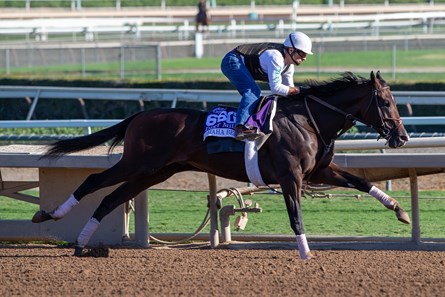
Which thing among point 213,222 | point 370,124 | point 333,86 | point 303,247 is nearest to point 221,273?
point 303,247

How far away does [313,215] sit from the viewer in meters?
11.4

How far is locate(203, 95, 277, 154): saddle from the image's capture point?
824 centimetres

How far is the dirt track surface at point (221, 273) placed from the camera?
6844 millimetres

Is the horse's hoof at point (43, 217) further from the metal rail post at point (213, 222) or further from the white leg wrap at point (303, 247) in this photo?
the white leg wrap at point (303, 247)

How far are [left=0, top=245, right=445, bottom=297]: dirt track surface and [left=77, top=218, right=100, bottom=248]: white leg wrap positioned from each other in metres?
0.15

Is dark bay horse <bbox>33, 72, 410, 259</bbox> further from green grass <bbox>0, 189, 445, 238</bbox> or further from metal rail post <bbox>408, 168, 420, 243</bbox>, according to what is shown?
green grass <bbox>0, 189, 445, 238</bbox>

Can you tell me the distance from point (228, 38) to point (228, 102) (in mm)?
14971

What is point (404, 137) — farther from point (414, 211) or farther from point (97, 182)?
point (97, 182)

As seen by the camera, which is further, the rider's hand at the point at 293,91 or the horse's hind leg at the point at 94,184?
the horse's hind leg at the point at 94,184

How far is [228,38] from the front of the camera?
1254 inches

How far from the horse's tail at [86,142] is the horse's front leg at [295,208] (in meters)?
A: 1.60

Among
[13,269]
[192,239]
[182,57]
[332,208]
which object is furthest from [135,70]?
[13,269]

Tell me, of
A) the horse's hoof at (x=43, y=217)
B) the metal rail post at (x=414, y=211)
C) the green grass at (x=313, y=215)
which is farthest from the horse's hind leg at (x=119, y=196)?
the metal rail post at (x=414, y=211)

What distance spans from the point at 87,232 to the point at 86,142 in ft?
2.77
